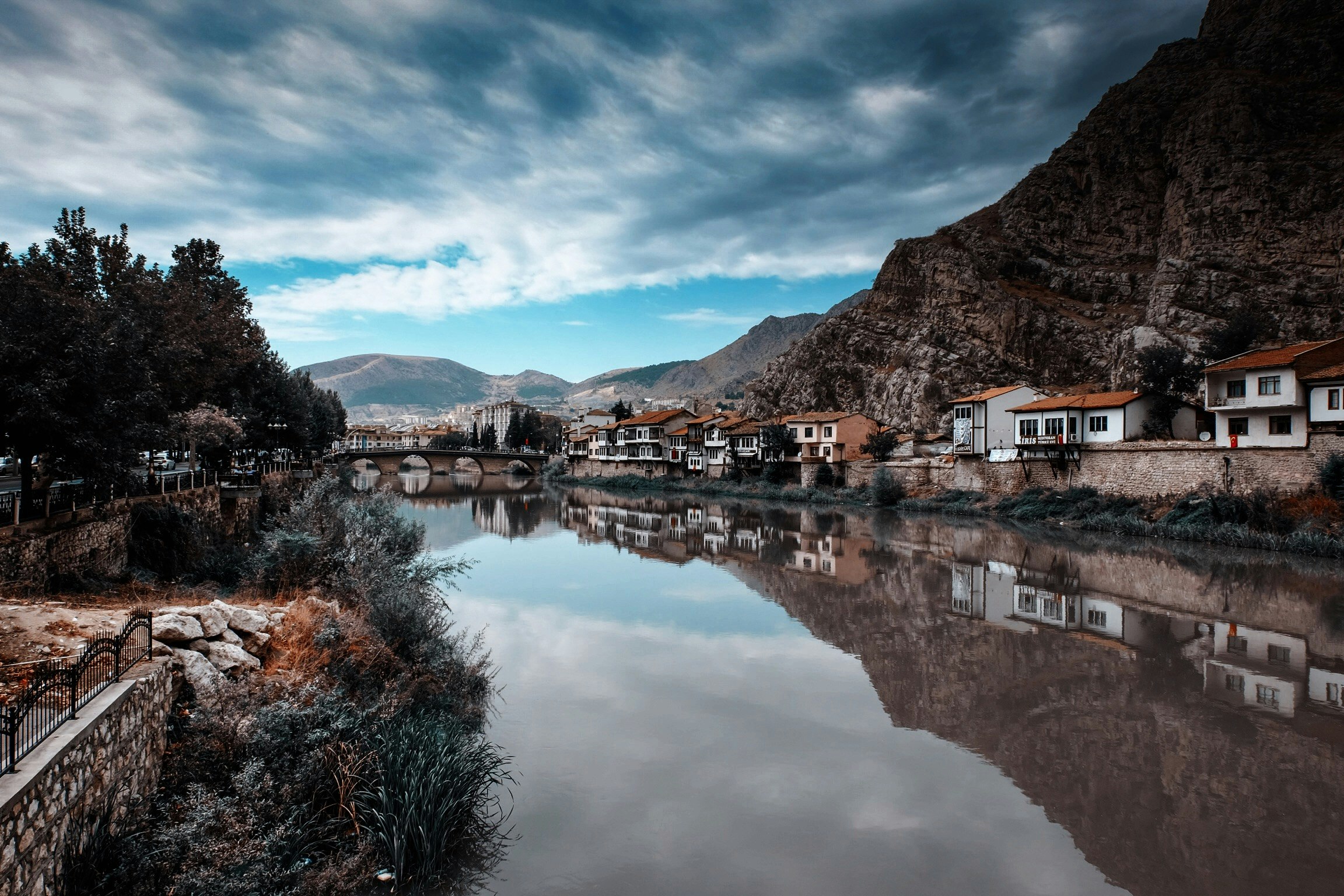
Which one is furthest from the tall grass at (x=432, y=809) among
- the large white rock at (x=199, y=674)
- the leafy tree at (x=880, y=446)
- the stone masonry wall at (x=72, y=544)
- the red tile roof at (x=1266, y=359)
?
the leafy tree at (x=880, y=446)

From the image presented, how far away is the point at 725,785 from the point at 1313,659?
13.8 metres

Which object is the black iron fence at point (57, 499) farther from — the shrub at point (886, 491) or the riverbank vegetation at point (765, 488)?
the riverbank vegetation at point (765, 488)

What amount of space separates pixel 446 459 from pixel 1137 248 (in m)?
87.2

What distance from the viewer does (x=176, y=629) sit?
27.1ft

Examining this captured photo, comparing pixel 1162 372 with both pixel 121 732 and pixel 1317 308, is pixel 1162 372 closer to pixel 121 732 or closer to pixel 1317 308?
pixel 1317 308

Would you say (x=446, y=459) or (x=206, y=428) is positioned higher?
(x=206, y=428)

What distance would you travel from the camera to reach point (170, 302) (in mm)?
21188

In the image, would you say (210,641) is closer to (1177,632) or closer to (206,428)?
(1177,632)

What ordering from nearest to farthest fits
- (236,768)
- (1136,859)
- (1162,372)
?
(236,768), (1136,859), (1162,372)

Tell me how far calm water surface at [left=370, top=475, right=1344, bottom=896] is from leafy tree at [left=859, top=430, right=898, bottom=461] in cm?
2726

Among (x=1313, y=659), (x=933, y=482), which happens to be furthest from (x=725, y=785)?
(x=933, y=482)

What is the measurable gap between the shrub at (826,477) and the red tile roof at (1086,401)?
15090 mm

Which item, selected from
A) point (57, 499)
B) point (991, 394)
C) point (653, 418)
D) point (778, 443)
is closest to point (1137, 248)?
point (991, 394)

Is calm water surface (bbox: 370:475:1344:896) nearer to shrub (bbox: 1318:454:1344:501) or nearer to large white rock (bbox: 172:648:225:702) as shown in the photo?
large white rock (bbox: 172:648:225:702)
